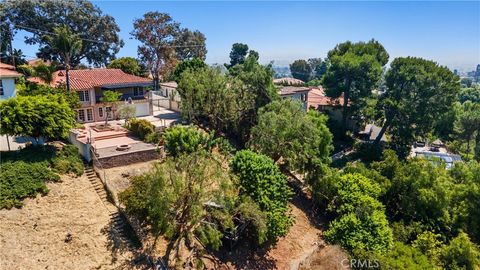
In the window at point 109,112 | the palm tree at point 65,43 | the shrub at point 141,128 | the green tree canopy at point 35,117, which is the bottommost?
the shrub at point 141,128

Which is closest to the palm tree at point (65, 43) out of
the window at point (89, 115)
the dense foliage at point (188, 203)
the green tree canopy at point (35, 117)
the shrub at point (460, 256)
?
the window at point (89, 115)

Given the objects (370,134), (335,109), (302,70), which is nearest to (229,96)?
(335,109)

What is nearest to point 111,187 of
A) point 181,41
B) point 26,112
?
point 26,112

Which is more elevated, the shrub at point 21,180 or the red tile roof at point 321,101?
the red tile roof at point 321,101

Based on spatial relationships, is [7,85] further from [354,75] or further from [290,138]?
[354,75]

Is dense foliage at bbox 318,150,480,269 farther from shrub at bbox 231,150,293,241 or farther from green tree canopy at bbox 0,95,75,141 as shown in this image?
green tree canopy at bbox 0,95,75,141

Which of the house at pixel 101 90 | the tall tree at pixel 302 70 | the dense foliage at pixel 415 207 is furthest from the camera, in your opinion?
the tall tree at pixel 302 70

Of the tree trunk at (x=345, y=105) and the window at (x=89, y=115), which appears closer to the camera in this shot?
the window at (x=89, y=115)

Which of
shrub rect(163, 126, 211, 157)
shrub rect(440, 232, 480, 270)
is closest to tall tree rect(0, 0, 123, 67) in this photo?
shrub rect(163, 126, 211, 157)

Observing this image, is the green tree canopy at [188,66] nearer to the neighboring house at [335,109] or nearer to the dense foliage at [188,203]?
the neighboring house at [335,109]
